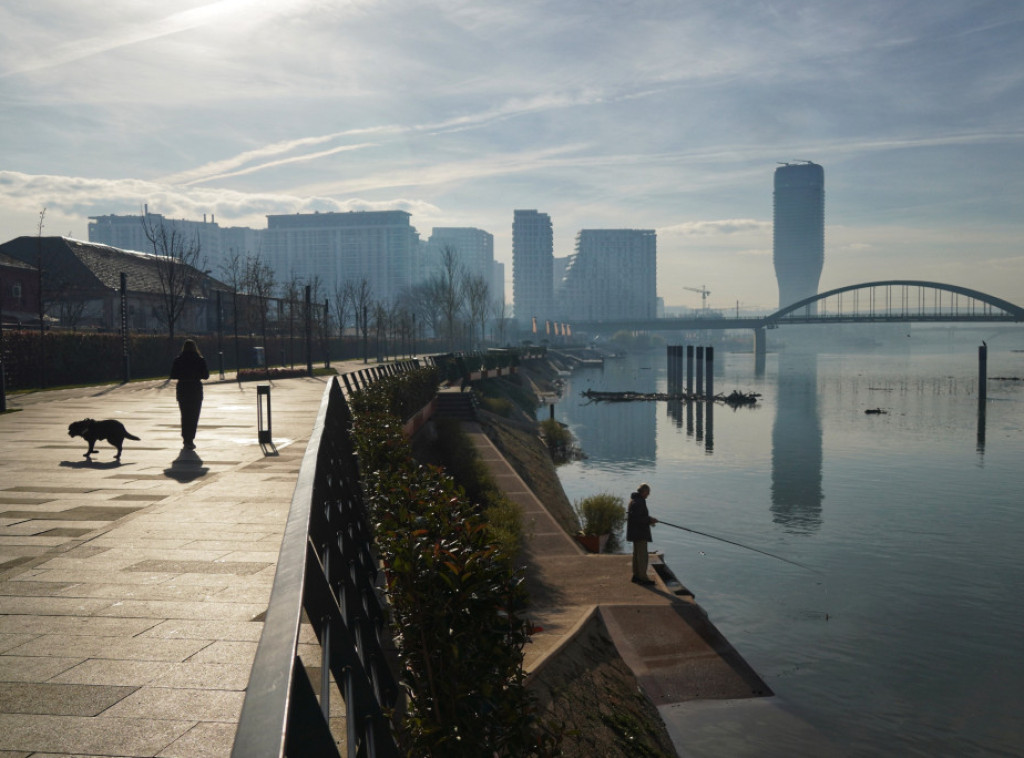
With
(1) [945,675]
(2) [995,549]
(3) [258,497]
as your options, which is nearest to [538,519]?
(1) [945,675]

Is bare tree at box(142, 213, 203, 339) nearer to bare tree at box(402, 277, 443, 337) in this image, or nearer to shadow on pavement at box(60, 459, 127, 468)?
shadow on pavement at box(60, 459, 127, 468)

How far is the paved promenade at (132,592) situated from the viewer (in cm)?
438

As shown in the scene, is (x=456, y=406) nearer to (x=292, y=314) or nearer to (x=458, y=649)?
(x=292, y=314)

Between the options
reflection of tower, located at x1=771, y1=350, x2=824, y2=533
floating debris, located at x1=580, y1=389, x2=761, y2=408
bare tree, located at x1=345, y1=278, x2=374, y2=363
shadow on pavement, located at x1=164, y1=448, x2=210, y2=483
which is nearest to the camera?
shadow on pavement, located at x1=164, y1=448, x2=210, y2=483

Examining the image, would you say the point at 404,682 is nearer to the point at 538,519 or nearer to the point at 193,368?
the point at 193,368

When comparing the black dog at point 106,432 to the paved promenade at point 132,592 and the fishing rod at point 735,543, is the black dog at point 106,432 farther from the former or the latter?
the fishing rod at point 735,543

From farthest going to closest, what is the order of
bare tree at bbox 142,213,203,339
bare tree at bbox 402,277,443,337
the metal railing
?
bare tree at bbox 402,277,443,337, bare tree at bbox 142,213,203,339, the metal railing

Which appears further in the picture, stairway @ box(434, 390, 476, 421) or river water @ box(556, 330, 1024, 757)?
stairway @ box(434, 390, 476, 421)

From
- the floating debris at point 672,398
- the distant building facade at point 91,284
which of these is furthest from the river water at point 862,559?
the distant building facade at point 91,284

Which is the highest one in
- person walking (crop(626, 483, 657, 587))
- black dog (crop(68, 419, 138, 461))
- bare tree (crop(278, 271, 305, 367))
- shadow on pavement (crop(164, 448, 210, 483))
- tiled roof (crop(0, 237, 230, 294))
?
tiled roof (crop(0, 237, 230, 294))

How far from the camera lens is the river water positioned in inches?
640

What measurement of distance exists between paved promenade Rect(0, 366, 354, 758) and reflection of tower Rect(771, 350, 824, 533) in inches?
873

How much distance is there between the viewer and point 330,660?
3576mm

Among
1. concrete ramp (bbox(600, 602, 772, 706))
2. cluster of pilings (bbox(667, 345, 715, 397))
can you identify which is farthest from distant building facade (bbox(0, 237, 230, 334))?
concrete ramp (bbox(600, 602, 772, 706))
